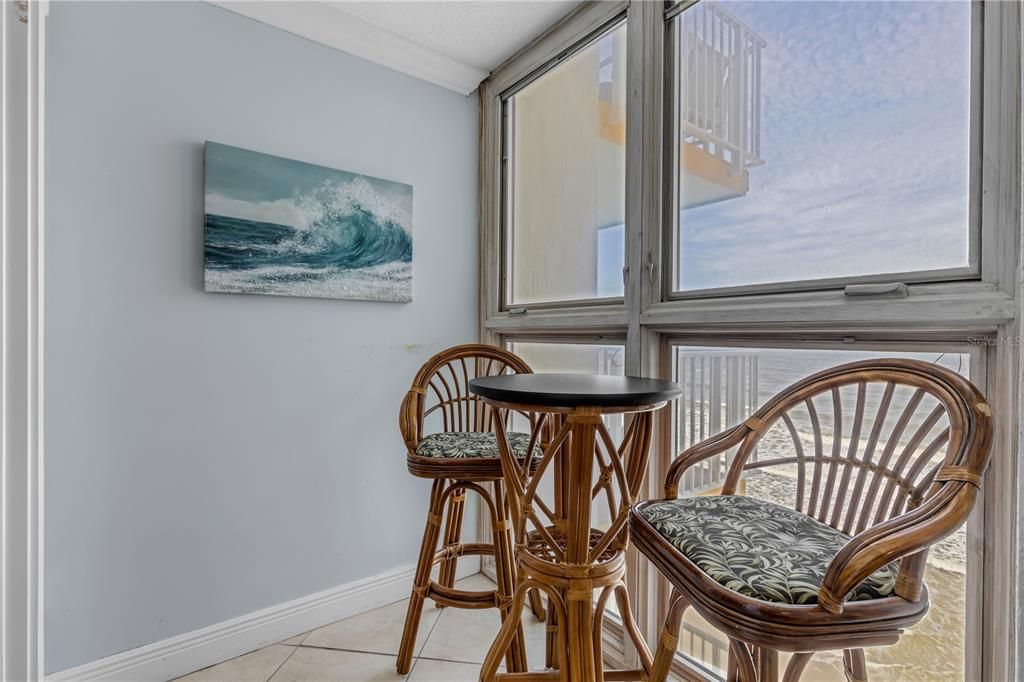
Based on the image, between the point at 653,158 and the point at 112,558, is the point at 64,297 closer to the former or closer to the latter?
the point at 112,558

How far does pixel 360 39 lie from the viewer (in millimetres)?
1937

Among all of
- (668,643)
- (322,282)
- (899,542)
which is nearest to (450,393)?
(322,282)

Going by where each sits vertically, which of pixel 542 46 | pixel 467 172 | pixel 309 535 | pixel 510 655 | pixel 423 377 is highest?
pixel 542 46

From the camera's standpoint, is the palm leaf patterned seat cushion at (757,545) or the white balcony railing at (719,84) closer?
the palm leaf patterned seat cushion at (757,545)

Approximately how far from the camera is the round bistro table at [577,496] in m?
1.01

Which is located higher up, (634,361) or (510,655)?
(634,361)

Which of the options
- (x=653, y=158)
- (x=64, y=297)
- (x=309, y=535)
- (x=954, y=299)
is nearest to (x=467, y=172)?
(x=653, y=158)

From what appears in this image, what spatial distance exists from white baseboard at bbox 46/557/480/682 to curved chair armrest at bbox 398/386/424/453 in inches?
31.6

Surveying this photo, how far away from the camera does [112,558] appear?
151 centimetres

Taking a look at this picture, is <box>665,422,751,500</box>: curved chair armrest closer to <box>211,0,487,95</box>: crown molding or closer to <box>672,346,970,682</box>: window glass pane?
<box>672,346,970,682</box>: window glass pane

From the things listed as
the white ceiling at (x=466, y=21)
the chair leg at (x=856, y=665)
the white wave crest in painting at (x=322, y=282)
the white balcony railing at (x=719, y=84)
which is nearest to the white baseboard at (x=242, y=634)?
Answer: the white wave crest in painting at (x=322, y=282)

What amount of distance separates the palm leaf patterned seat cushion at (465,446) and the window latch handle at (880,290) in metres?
0.93

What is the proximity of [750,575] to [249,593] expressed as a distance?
1744mm

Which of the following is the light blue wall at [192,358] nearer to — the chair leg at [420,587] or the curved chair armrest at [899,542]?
the chair leg at [420,587]
